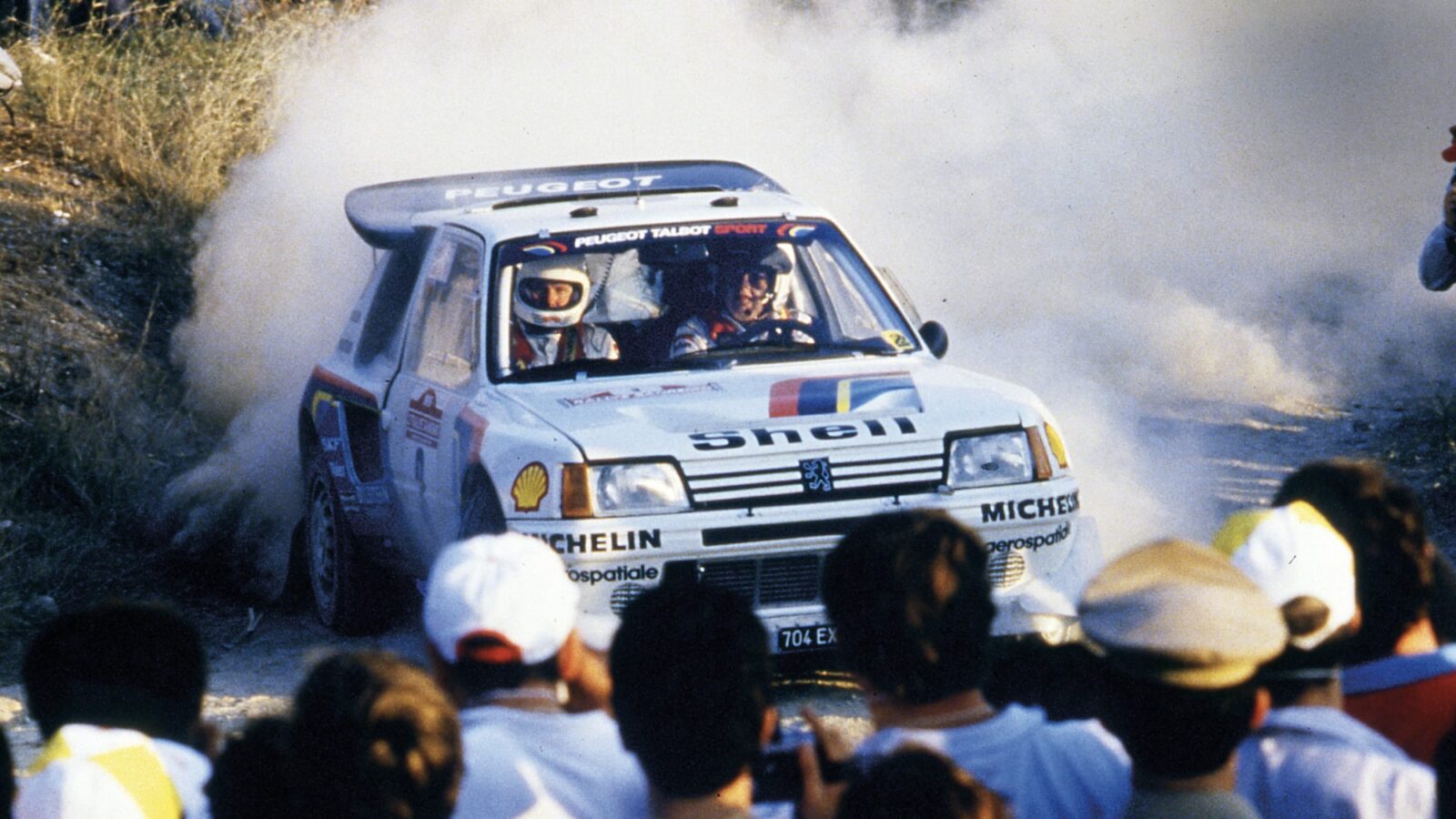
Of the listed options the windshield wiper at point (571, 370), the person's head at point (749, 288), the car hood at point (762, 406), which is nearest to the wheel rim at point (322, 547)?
the windshield wiper at point (571, 370)

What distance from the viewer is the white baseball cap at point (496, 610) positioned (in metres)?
3.09

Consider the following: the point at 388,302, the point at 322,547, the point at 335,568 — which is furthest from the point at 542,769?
the point at 388,302

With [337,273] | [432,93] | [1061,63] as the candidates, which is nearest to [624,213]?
[337,273]

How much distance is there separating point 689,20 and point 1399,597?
1311 cm

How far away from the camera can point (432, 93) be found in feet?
45.8

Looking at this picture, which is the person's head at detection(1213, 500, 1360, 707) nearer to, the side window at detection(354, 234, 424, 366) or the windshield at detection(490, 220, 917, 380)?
the windshield at detection(490, 220, 917, 380)

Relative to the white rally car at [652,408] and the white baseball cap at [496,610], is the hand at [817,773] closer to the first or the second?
the white baseball cap at [496,610]

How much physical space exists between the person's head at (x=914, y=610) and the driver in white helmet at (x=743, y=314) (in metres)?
4.26

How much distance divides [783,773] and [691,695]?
27cm

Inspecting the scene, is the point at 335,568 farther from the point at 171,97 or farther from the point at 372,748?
the point at 171,97

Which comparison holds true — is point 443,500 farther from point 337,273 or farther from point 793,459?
point 337,273

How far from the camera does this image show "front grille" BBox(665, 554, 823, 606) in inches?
246

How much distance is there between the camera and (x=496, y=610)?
10.1 feet

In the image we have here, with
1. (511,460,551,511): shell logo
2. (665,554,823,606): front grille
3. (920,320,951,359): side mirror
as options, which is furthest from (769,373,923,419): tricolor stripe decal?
(511,460,551,511): shell logo
